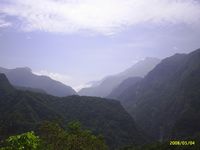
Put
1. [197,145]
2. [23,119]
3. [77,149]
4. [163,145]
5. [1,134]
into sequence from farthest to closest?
[23,119] < [1,134] < [163,145] < [197,145] < [77,149]

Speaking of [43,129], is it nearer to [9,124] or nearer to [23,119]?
[9,124]

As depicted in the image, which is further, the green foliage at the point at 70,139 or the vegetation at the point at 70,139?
the green foliage at the point at 70,139

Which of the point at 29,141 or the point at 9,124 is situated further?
the point at 9,124

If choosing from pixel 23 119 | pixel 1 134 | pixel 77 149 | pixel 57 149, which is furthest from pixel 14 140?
pixel 23 119

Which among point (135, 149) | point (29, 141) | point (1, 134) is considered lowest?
point (135, 149)

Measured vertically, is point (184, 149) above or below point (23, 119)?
below

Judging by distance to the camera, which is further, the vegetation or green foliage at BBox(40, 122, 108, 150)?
green foliage at BBox(40, 122, 108, 150)

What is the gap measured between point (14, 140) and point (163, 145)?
129m

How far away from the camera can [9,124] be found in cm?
17912

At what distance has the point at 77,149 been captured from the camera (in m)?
88.7

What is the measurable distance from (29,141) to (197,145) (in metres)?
123

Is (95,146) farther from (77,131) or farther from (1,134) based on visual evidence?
(1,134)

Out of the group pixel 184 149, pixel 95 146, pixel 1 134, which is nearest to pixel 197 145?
pixel 184 149

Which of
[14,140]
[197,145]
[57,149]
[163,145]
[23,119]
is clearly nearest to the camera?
[14,140]
